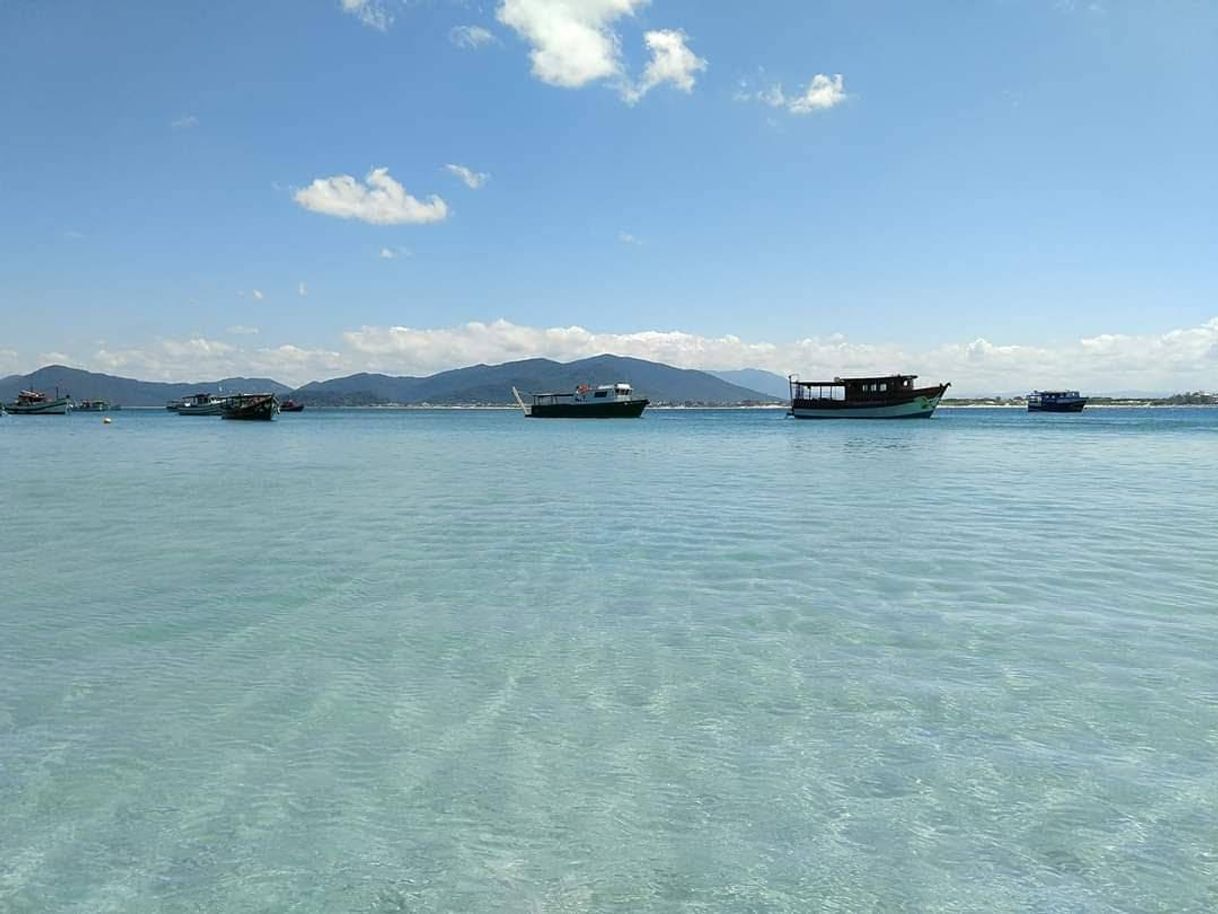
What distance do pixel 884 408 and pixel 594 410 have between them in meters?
39.9

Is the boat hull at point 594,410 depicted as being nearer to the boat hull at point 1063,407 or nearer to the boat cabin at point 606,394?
the boat cabin at point 606,394

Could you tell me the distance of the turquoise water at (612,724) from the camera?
4258mm

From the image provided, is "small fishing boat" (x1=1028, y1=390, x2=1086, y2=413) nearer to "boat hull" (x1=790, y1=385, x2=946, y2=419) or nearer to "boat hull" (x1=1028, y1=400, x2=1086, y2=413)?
"boat hull" (x1=1028, y1=400, x2=1086, y2=413)

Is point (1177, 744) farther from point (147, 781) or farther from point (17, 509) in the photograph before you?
point (17, 509)

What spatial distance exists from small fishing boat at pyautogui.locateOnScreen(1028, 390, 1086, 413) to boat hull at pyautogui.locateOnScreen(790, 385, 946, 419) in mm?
61704

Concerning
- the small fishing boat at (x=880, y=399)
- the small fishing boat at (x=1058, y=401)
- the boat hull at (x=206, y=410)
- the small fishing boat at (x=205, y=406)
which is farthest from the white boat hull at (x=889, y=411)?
the boat hull at (x=206, y=410)

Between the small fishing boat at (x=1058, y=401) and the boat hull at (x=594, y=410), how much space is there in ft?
274

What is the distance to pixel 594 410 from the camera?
108688mm

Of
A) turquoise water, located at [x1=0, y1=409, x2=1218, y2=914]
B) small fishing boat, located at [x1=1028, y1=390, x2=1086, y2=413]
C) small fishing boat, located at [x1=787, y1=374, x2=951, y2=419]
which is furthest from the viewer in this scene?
small fishing boat, located at [x1=1028, y1=390, x2=1086, y2=413]

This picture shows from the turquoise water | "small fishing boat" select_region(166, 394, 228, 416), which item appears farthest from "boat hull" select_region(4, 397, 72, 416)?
the turquoise water

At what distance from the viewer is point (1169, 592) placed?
10.7 meters

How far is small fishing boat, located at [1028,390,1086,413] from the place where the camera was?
454 feet

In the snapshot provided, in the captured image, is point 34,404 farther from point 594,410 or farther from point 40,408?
point 594,410

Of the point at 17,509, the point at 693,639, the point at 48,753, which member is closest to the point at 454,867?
the point at 48,753
